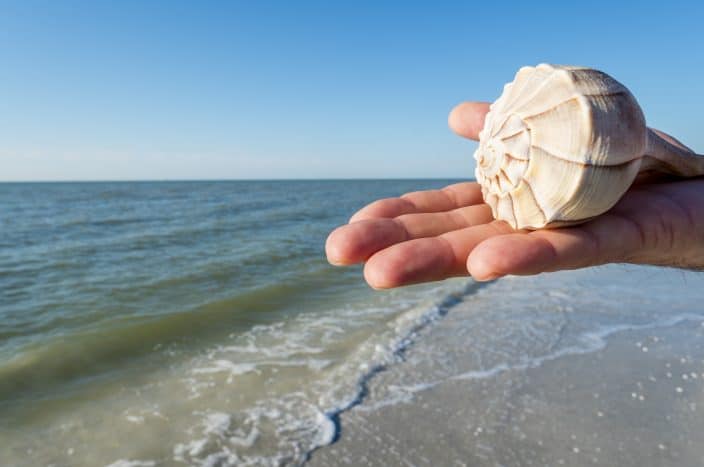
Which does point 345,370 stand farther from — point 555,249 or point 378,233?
point 555,249

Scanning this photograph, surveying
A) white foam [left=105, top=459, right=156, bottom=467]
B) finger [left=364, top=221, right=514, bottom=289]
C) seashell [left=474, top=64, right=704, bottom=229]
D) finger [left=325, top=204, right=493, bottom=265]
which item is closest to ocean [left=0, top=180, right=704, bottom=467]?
white foam [left=105, top=459, right=156, bottom=467]

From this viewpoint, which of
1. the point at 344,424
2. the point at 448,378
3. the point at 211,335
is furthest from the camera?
the point at 211,335

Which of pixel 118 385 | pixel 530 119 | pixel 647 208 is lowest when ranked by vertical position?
pixel 118 385

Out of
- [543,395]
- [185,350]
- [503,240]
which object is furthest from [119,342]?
[503,240]

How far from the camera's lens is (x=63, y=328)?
7047 mm

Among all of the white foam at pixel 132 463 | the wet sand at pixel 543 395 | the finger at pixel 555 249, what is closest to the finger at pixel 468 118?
the finger at pixel 555 249

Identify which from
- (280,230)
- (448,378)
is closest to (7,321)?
(448,378)

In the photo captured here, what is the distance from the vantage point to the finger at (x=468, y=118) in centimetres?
294

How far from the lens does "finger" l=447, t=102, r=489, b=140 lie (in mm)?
2939

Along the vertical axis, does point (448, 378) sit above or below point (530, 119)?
below

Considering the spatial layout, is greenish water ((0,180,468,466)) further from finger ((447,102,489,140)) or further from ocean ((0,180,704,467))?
finger ((447,102,489,140))

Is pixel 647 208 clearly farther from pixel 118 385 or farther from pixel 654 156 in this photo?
pixel 118 385

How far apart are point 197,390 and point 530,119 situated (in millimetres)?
4331

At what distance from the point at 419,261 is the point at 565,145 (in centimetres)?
81
